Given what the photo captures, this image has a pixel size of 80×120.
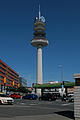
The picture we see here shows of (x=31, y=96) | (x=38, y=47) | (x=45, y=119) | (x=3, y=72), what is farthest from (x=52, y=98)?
(x=3, y=72)

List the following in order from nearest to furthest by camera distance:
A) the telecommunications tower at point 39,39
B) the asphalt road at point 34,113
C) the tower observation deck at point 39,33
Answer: the asphalt road at point 34,113, the telecommunications tower at point 39,39, the tower observation deck at point 39,33

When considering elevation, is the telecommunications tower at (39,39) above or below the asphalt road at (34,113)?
above

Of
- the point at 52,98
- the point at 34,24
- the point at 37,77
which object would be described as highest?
the point at 34,24

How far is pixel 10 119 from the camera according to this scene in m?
12.9

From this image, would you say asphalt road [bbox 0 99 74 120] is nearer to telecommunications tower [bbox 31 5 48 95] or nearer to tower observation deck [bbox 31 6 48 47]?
telecommunications tower [bbox 31 5 48 95]

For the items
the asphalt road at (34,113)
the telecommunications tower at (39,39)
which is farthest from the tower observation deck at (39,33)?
the asphalt road at (34,113)

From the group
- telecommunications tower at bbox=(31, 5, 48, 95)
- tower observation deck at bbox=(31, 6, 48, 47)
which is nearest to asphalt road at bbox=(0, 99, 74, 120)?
telecommunications tower at bbox=(31, 5, 48, 95)

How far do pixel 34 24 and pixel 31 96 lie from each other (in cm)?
7963

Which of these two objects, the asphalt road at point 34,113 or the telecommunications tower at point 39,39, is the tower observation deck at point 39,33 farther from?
the asphalt road at point 34,113

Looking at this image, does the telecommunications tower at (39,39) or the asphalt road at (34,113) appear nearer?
the asphalt road at (34,113)

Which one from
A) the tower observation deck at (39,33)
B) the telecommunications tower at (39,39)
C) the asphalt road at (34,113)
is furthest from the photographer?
the tower observation deck at (39,33)

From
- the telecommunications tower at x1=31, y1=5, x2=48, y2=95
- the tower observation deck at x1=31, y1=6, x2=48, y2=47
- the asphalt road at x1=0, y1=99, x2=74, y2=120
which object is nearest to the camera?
the asphalt road at x1=0, y1=99, x2=74, y2=120

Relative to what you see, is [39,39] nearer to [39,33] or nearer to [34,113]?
[39,33]

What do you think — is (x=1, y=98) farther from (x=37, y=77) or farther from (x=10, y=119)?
(x=37, y=77)
